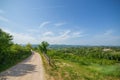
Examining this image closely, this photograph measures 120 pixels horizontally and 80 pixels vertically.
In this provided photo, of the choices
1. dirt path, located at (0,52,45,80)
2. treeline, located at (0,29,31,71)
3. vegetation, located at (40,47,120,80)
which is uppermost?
treeline, located at (0,29,31,71)

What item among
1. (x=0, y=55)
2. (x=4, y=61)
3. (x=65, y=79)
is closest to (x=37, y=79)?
(x=65, y=79)

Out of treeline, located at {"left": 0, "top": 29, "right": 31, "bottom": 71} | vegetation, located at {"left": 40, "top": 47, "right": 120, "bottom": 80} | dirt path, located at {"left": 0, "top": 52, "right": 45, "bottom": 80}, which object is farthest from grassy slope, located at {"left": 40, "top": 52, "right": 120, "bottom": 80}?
treeline, located at {"left": 0, "top": 29, "right": 31, "bottom": 71}

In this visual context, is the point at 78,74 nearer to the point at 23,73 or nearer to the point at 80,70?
the point at 80,70

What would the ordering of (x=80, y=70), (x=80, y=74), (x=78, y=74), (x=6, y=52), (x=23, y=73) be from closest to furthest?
1. (x=23, y=73)
2. (x=78, y=74)
3. (x=80, y=74)
4. (x=80, y=70)
5. (x=6, y=52)

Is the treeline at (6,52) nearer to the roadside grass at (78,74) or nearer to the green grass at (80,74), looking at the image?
the roadside grass at (78,74)

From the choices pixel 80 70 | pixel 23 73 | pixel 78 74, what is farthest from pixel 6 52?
pixel 78 74

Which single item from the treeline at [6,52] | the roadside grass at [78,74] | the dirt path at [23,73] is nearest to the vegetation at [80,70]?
the roadside grass at [78,74]

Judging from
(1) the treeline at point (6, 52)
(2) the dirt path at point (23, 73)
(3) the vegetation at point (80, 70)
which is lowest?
(3) the vegetation at point (80, 70)

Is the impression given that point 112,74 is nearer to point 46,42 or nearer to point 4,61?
point 4,61

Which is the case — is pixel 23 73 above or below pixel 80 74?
above

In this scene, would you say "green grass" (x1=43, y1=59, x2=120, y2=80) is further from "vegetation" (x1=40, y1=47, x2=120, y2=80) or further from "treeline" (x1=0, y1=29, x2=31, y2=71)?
"treeline" (x1=0, y1=29, x2=31, y2=71)

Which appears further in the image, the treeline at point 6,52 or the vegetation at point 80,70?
the treeline at point 6,52

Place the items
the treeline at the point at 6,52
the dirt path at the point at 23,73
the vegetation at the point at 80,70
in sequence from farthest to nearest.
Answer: the treeline at the point at 6,52, the vegetation at the point at 80,70, the dirt path at the point at 23,73

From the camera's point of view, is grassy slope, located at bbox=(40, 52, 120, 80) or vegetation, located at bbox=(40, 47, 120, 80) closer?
grassy slope, located at bbox=(40, 52, 120, 80)
